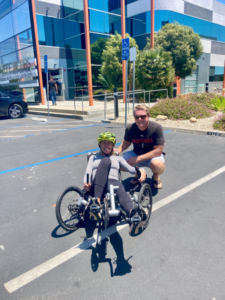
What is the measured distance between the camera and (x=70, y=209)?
313 cm

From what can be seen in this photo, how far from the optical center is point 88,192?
3.16 meters

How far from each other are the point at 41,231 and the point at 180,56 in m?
20.3

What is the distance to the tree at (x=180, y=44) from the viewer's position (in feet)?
65.9

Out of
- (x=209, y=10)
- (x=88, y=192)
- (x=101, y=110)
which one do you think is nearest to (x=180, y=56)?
(x=101, y=110)

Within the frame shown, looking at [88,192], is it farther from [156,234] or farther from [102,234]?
[156,234]

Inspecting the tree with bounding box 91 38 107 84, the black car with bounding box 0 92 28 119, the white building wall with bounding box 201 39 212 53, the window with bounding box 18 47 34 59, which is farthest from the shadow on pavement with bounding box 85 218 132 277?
the white building wall with bounding box 201 39 212 53

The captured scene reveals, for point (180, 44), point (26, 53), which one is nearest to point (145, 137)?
point (180, 44)

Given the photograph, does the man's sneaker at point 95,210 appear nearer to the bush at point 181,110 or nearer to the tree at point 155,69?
the bush at point 181,110

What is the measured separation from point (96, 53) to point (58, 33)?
384 centimetres

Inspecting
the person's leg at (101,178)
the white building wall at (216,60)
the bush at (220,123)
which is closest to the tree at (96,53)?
the bush at (220,123)

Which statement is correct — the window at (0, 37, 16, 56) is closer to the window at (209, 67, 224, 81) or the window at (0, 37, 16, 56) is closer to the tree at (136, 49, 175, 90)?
the tree at (136, 49, 175, 90)

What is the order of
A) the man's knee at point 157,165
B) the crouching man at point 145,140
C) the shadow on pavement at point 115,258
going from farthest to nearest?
1. the man's knee at point 157,165
2. the crouching man at point 145,140
3. the shadow on pavement at point 115,258

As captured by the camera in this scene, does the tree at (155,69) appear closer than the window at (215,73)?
Yes

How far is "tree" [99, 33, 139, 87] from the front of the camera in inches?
764
